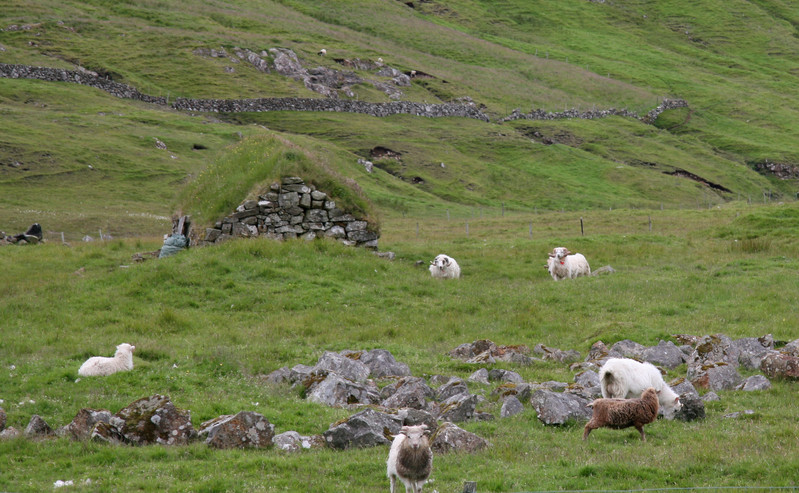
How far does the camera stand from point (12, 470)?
10453 mm

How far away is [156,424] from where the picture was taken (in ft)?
38.6

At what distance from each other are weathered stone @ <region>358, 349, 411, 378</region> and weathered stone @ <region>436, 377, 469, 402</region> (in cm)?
204

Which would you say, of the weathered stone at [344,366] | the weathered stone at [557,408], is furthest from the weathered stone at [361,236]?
the weathered stone at [557,408]

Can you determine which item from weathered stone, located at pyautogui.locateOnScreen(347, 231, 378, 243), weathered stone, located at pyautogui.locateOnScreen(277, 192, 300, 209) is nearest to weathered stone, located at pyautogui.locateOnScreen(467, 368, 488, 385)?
weathered stone, located at pyautogui.locateOnScreen(347, 231, 378, 243)

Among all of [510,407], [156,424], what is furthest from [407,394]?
Answer: [156,424]

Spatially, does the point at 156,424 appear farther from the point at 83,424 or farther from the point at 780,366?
the point at 780,366

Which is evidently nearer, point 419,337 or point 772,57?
point 419,337

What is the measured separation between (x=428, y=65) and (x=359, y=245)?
353 feet

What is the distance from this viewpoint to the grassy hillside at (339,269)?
35.8 ft

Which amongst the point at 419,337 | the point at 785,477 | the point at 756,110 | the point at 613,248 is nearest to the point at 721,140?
the point at 756,110

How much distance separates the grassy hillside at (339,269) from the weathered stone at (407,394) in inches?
46.0

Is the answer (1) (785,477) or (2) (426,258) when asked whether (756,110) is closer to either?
(2) (426,258)

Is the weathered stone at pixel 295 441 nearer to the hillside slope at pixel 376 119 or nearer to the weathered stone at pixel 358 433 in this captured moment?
the weathered stone at pixel 358 433

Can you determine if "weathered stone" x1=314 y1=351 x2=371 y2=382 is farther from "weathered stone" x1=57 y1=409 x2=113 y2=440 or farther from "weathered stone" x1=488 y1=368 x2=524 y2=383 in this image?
"weathered stone" x1=57 y1=409 x2=113 y2=440
